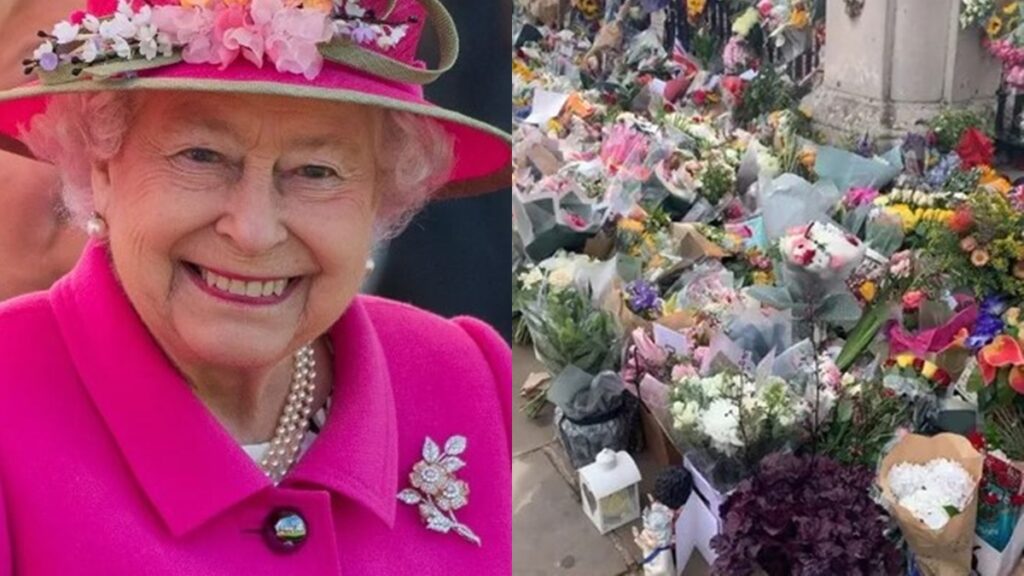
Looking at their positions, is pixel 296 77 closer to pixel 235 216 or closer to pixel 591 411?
pixel 235 216

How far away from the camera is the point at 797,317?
145 inches

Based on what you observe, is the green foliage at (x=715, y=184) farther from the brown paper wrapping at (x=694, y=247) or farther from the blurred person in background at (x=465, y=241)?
the blurred person in background at (x=465, y=241)

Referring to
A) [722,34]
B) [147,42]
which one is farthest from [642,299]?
[722,34]

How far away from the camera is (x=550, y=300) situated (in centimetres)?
372

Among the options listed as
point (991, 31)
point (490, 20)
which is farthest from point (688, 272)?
point (991, 31)

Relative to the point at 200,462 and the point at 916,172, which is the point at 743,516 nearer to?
the point at 200,462

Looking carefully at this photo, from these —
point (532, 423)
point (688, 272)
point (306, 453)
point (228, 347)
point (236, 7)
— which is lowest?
point (532, 423)

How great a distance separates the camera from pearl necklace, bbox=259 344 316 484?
1.38 meters

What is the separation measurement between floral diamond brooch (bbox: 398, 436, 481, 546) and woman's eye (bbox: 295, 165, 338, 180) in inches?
19.4

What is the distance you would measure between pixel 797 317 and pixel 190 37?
2.99 m

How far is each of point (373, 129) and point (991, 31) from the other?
6365 millimetres

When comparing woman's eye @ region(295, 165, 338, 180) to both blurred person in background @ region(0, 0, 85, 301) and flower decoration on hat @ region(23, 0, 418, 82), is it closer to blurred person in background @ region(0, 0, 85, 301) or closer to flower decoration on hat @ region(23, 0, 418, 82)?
flower decoration on hat @ region(23, 0, 418, 82)

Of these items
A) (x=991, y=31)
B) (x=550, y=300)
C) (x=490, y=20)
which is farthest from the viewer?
(x=991, y=31)

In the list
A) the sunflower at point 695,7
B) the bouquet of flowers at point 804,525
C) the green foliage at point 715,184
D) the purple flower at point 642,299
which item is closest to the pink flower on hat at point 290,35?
the bouquet of flowers at point 804,525
